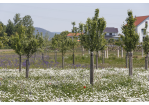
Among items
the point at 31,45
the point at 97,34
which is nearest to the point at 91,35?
the point at 97,34

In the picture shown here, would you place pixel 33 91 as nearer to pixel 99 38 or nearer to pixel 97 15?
pixel 99 38

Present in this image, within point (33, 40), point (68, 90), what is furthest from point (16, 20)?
point (68, 90)

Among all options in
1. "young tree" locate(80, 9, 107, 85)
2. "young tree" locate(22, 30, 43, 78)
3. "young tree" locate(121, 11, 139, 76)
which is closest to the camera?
"young tree" locate(80, 9, 107, 85)

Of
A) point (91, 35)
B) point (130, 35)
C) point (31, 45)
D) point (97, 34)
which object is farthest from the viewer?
point (130, 35)

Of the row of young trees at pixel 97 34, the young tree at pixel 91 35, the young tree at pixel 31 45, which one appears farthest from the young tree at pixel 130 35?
the young tree at pixel 31 45

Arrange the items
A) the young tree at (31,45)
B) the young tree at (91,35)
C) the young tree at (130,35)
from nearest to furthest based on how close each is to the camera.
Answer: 1. the young tree at (91,35)
2. the young tree at (31,45)
3. the young tree at (130,35)

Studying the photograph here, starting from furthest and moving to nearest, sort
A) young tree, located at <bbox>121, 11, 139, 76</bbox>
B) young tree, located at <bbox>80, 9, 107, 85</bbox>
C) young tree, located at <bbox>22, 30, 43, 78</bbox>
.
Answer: young tree, located at <bbox>121, 11, 139, 76</bbox> → young tree, located at <bbox>22, 30, 43, 78</bbox> → young tree, located at <bbox>80, 9, 107, 85</bbox>

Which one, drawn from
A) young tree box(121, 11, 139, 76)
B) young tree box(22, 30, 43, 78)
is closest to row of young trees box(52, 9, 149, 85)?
young tree box(121, 11, 139, 76)

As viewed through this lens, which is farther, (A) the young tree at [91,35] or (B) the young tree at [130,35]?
(B) the young tree at [130,35]

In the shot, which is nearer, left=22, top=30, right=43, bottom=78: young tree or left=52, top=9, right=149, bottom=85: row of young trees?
left=52, top=9, right=149, bottom=85: row of young trees

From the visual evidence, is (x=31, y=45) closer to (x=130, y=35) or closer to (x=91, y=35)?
(x=91, y=35)

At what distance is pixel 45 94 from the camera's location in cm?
941

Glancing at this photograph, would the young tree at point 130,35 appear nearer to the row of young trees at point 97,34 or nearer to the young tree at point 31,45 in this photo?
the row of young trees at point 97,34

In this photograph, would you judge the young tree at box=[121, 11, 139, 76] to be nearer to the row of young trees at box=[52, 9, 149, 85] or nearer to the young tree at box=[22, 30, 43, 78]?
the row of young trees at box=[52, 9, 149, 85]
